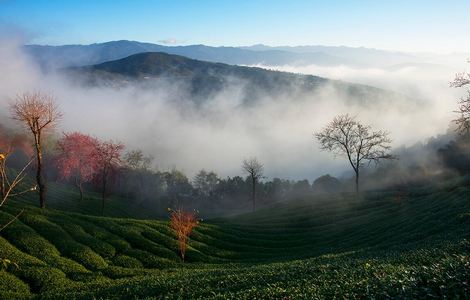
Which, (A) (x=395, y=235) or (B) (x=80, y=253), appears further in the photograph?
(A) (x=395, y=235)

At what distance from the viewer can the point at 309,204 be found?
100375mm

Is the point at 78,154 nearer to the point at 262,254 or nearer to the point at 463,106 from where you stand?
the point at 262,254

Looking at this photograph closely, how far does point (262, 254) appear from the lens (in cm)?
6144

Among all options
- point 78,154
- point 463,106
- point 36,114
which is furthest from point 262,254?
point 78,154

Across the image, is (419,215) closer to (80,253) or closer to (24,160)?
(80,253)

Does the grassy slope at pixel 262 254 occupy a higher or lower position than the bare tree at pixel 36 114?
lower

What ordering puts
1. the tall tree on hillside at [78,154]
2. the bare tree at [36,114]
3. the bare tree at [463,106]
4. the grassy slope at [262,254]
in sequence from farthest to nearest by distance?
1. the tall tree on hillside at [78,154]
2. the bare tree at [36,114]
3. the bare tree at [463,106]
4. the grassy slope at [262,254]

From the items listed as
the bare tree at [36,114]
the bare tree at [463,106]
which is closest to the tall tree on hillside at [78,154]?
the bare tree at [36,114]

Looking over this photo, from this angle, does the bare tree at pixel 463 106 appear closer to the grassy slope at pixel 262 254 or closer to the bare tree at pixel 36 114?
the grassy slope at pixel 262 254

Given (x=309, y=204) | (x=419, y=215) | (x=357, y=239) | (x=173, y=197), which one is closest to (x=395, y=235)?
(x=357, y=239)

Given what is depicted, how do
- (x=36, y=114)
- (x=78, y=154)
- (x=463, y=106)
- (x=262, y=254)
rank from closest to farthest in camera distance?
(x=463, y=106) < (x=36, y=114) < (x=262, y=254) < (x=78, y=154)

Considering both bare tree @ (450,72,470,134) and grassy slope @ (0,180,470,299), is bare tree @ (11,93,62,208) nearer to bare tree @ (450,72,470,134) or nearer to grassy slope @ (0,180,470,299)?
grassy slope @ (0,180,470,299)

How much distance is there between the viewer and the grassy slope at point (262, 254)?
22219 mm

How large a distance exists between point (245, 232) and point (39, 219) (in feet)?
117
